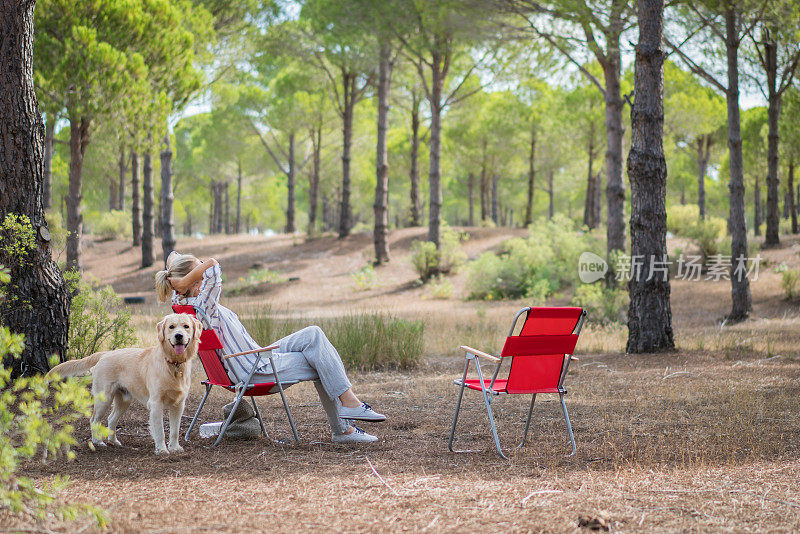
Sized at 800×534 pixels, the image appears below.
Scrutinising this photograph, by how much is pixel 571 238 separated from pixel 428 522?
12884 millimetres

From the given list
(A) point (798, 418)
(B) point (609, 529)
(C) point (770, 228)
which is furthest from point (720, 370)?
(C) point (770, 228)

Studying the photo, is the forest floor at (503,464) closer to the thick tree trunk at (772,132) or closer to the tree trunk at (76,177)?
the tree trunk at (76,177)

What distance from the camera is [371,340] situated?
6910 millimetres

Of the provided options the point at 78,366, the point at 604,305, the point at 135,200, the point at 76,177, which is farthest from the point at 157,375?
the point at 135,200

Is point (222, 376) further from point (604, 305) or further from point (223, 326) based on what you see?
point (604, 305)

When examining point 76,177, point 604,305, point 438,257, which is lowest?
point 604,305

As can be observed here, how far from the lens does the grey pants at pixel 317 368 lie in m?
4.01

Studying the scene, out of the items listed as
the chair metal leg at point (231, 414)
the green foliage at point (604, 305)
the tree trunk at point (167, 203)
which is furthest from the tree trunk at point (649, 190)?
the tree trunk at point (167, 203)

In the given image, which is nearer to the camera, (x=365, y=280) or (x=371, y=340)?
(x=371, y=340)

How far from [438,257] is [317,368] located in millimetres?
12104

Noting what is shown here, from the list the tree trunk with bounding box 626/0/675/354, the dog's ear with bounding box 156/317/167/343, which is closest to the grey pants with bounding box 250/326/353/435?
the dog's ear with bounding box 156/317/167/343

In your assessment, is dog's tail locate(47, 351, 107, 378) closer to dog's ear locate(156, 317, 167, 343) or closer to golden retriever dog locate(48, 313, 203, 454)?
golden retriever dog locate(48, 313, 203, 454)

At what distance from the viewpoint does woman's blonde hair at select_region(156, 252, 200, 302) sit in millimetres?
4145

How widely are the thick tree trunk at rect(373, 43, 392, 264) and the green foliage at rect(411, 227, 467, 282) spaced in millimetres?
1529
